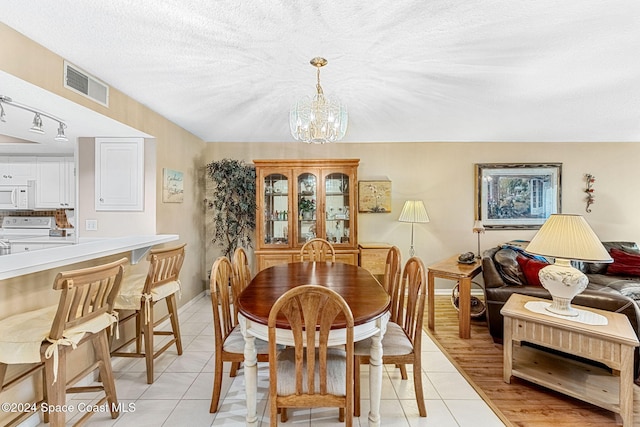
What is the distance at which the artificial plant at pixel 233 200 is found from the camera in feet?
12.6

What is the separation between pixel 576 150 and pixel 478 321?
304 cm

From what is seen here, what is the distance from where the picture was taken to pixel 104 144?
286cm

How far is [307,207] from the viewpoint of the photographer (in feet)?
12.5

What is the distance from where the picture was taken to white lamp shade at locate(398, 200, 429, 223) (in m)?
3.76

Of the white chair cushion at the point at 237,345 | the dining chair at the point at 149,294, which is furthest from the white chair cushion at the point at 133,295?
the white chair cushion at the point at 237,345

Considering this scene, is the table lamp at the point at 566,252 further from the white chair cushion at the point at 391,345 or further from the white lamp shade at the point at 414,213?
the white lamp shade at the point at 414,213

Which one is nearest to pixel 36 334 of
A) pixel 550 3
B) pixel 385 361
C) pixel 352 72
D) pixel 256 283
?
pixel 256 283

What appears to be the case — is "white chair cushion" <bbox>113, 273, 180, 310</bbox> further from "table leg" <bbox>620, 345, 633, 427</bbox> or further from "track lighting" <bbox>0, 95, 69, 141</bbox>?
"table leg" <bbox>620, 345, 633, 427</bbox>

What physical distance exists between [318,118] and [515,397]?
241cm

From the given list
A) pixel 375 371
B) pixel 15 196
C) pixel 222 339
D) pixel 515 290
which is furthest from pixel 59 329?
pixel 15 196

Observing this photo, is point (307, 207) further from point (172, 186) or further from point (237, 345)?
point (237, 345)

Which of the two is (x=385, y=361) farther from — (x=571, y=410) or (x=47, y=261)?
(x=47, y=261)

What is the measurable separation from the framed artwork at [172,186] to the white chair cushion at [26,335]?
172 centimetres

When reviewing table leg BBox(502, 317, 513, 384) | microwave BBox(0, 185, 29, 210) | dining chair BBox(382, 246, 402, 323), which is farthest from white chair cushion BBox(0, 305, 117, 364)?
microwave BBox(0, 185, 29, 210)
